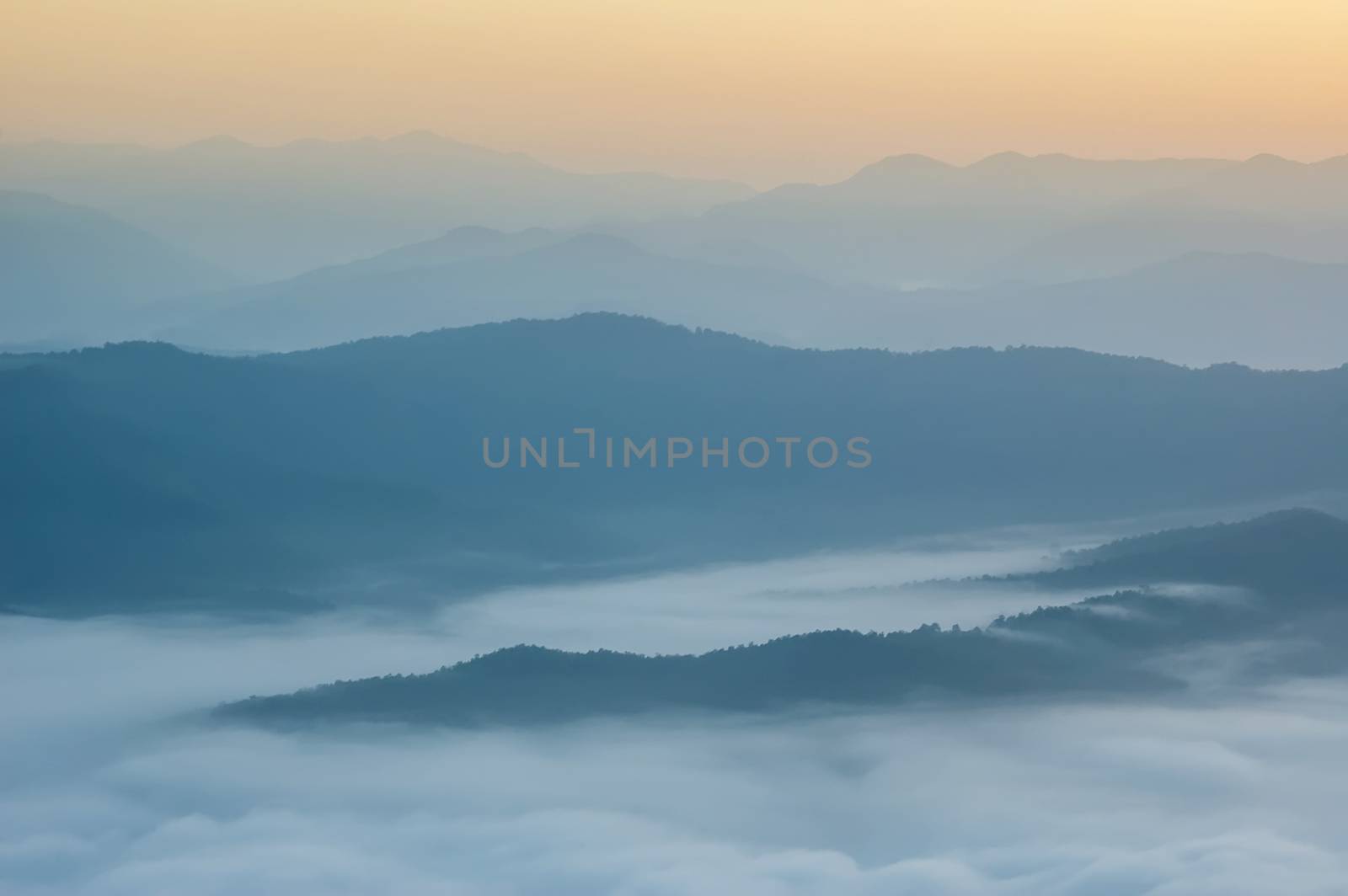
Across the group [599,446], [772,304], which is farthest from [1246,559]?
[599,446]

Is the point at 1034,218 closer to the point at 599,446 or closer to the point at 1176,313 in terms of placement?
the point at 1176,313

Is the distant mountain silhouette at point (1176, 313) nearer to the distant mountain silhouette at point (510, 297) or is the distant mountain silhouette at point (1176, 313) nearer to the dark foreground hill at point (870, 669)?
the distant mountain silhouette at point (510, 297)

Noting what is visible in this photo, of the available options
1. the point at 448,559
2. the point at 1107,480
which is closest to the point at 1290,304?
the point at 1107,480

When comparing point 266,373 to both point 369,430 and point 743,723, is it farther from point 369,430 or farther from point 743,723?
point 743,723

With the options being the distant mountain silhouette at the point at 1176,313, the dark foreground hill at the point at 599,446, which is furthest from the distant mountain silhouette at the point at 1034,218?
the dark foreground hill at the point at 599,446

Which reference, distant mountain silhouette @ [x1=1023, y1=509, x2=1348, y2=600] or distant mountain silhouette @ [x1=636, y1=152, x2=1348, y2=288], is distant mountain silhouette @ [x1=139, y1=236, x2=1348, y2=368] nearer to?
distant mountain silhouette @ [x1=636, y1=152, x2=1348, y2=288]
